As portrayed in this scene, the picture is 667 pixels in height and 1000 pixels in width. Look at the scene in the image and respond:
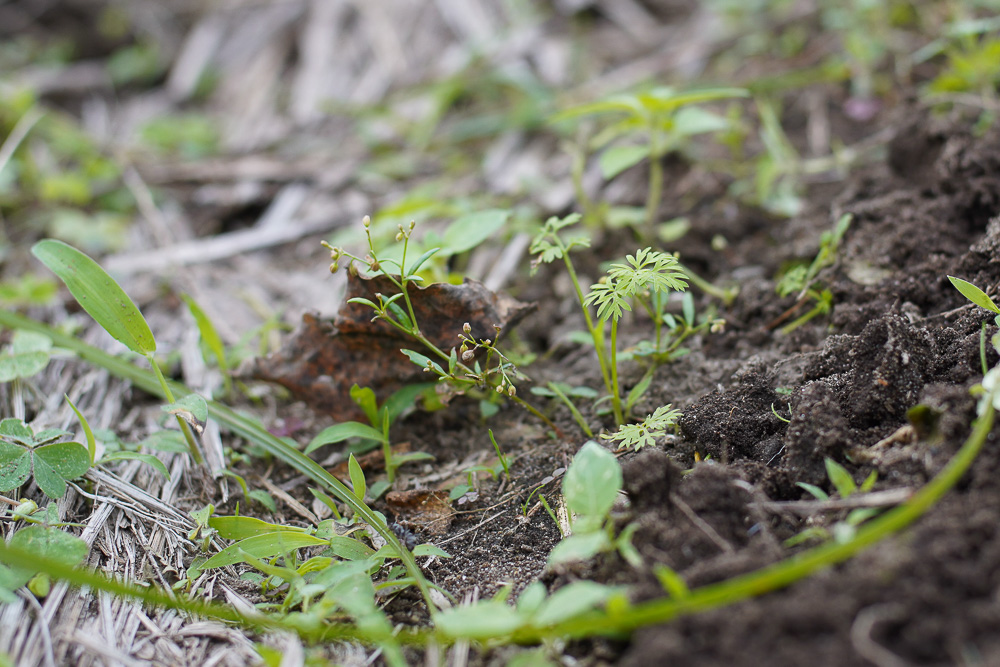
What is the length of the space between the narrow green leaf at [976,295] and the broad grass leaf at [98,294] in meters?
1.97

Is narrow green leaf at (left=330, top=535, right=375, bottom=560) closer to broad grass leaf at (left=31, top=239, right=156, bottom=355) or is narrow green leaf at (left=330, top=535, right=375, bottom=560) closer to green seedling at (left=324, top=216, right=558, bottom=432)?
green seedling at (left=324, top=216, right=558, bottom=432)

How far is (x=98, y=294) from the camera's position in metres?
1.78

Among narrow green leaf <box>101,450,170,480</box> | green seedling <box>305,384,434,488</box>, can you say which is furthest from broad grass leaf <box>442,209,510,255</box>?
narrow green leaf <box>101,450,170,480</box>

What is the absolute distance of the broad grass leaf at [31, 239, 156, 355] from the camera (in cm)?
176

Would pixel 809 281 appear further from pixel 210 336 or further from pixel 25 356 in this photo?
pixel 25 356

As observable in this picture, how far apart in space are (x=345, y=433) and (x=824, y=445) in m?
1.20

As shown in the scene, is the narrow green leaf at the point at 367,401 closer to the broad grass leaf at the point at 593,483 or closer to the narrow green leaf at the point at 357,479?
the narrow green leaf at the point at 357,479

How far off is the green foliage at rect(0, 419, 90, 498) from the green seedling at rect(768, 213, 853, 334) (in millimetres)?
1962

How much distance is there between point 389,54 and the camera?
4676mm

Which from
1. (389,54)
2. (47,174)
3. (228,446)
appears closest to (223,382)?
(228,446)

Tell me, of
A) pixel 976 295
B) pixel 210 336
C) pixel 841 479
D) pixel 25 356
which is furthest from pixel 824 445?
pixel 25 356

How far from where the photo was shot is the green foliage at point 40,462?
64.4 inches

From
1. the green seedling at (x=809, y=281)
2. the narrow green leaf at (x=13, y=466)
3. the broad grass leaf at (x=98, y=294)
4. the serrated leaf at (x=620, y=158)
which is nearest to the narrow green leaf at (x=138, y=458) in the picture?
the narrow green leaf at (x=13, y=466)

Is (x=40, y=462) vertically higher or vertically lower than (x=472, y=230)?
lower
